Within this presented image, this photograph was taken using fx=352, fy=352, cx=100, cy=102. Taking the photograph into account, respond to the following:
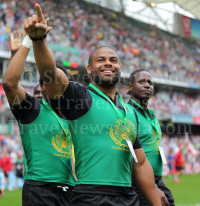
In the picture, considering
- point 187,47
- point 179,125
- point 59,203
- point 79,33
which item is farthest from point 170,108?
point 59,203

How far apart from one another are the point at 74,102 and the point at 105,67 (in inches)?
21.5

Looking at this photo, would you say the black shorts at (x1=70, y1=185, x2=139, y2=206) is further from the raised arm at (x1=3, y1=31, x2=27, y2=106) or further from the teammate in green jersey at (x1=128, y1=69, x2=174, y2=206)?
the teammate in green jersey at (x1=128, y1=69, x2=174, y2=206)

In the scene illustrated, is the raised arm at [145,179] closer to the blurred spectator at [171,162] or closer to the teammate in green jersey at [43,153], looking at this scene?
the teammate in green jersey at [43,153]

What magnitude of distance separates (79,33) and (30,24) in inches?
872

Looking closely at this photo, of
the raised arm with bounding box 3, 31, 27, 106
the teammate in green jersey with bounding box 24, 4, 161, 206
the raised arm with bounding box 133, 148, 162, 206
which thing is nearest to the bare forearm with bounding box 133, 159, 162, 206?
the raised arm with bounding box 133, 148, 162, 206

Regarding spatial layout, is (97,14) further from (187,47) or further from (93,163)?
(93,163)

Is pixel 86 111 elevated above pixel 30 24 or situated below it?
below

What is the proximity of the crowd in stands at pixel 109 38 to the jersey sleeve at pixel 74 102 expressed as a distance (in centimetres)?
1623

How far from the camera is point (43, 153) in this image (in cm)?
341

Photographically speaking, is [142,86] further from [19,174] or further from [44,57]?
[19,174]

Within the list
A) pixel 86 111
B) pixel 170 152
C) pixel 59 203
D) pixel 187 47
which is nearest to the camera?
pixel 86 111

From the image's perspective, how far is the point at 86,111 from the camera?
252 centimetres

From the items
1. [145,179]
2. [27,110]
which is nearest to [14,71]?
[27,110]

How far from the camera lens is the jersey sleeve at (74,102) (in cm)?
236
